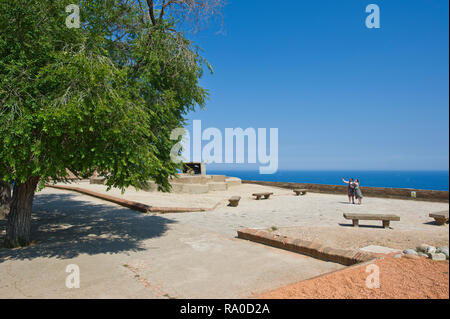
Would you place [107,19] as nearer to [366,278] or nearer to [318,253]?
[318,253]

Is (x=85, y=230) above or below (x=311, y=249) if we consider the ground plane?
below

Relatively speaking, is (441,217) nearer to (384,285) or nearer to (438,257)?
(438,257)

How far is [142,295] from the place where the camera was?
4934 mm

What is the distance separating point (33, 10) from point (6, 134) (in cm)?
321

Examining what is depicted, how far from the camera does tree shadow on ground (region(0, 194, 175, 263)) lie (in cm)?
794

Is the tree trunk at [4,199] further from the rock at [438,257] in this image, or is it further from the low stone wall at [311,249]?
the rock at [438,257]

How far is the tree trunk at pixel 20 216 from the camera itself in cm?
848

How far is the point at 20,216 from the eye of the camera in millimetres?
8570

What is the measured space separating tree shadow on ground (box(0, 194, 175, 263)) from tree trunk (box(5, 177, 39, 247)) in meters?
0.34

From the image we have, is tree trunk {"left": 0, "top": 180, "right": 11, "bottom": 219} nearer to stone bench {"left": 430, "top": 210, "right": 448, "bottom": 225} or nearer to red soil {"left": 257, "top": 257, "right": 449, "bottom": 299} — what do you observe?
red soil {"left": 257, "top": 257, "right": 449, "bottom": 299}

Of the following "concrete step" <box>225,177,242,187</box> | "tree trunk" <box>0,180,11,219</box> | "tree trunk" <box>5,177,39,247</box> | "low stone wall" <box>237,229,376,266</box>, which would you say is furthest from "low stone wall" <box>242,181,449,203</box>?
"tree trunk" <box>0,180,11,219</box>

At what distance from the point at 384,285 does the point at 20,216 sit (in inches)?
366

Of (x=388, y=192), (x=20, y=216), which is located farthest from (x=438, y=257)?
(x=388, y=192)

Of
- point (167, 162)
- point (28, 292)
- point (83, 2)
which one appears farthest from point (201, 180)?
point (28, 292)
